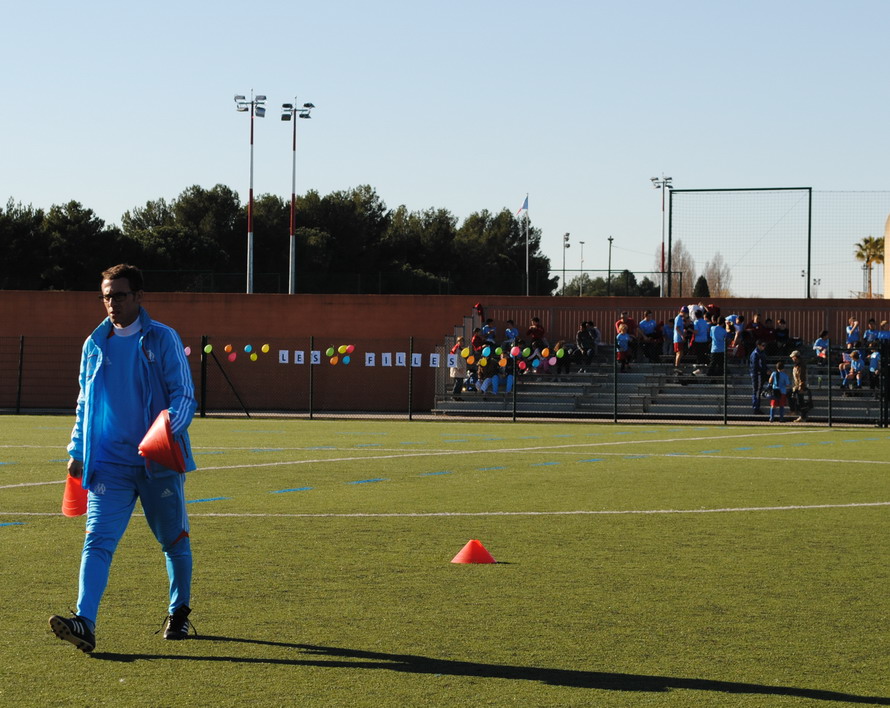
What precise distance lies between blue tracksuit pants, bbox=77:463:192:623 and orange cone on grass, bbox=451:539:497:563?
2.77 meters

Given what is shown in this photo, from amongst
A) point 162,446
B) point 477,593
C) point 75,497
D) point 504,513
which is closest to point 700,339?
point 504,513

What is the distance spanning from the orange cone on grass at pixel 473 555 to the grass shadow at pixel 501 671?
8.89 feet

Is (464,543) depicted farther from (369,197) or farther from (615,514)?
(369,197)

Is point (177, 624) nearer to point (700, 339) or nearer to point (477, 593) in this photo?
point (477, 593)

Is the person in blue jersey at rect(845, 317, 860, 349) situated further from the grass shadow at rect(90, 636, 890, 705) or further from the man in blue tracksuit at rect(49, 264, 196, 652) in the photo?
the man in blue tracksuit at rect(49, 264, 196, 652)

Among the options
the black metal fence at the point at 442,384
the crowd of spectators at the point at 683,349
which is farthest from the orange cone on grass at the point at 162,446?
the crowd of spectators at the point at 683,349

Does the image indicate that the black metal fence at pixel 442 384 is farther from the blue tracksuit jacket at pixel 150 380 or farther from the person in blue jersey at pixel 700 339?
the blue tracksuit jacket at pixel 150 380

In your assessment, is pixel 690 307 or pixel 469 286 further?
pixel 469 286

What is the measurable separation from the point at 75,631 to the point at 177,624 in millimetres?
770

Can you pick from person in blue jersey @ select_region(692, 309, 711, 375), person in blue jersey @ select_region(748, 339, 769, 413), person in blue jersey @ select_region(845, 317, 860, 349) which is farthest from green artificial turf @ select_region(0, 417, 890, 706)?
person in blue jersey @ select_region(845, 317, 860, 349)

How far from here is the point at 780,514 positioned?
1248 centimetres

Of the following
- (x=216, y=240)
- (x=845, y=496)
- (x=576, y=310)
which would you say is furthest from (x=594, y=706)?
(x=216, y=240)

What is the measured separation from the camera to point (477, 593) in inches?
322

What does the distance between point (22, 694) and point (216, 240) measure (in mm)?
83954
